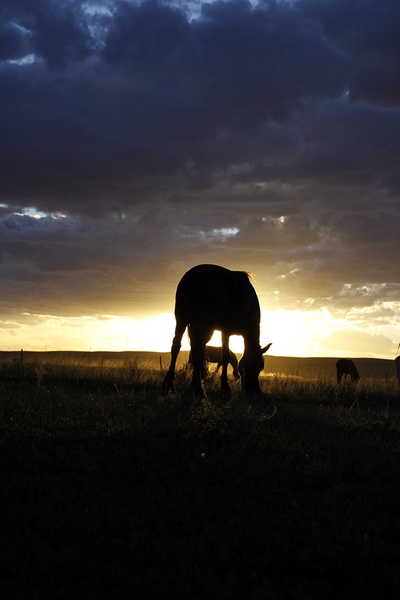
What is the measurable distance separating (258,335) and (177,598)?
10470 millimetres

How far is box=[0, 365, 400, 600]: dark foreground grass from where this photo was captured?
4559mm

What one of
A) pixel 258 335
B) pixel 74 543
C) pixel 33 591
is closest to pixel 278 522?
pixel 74 543

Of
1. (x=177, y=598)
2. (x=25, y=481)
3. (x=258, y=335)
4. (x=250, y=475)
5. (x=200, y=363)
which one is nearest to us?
(x=177, y=598)

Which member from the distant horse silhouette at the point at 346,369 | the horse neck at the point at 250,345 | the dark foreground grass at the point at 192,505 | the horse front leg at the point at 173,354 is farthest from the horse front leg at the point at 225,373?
the distant horse silhouette at the point at 346,369

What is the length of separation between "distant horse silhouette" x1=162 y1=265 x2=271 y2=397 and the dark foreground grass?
2.95 meters

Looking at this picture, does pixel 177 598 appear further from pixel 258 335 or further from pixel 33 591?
pixel 258 335

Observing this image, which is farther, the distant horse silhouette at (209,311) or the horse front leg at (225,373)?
the horse front leg at (225,373)

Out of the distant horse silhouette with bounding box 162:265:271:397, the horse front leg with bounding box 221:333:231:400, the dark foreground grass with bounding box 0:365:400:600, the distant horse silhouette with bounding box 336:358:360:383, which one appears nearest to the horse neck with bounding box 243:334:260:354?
the distant horse silhouette with bounding box 162:265:271:397

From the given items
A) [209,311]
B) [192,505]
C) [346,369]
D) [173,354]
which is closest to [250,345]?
[209,311]

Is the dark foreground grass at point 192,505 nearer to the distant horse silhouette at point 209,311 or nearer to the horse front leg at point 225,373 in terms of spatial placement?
the distant horse silhouette at point 209,311

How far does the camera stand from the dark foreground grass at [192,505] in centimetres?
456

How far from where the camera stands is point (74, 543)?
16.5ft

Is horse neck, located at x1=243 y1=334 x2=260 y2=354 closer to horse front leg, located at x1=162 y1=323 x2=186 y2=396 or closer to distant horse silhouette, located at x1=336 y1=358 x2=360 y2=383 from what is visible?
horse front leg, located at x1=162 y1=323 x2=186 y2=396

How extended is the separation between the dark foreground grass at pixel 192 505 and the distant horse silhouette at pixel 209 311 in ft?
9.66
